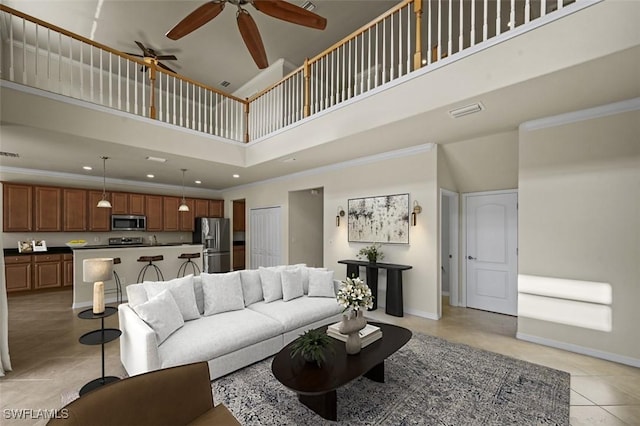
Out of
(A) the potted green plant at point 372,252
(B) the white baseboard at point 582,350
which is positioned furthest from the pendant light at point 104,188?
(B) the white baseboard at point 582,350

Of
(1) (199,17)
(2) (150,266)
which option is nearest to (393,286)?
(1) (199,17)

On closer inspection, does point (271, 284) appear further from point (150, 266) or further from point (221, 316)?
point (150, 266)

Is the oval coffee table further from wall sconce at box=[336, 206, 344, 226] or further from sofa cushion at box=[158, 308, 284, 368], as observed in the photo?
wall sconce at box=[336, 206, 344, 226]

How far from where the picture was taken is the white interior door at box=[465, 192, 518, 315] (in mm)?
4676

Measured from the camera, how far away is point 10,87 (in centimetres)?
333

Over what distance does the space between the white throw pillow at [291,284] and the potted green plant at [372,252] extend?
1.50m

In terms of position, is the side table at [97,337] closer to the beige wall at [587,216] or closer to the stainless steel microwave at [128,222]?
the beige wall at [587,216]

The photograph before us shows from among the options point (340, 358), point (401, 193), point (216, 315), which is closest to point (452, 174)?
point (401, 193)

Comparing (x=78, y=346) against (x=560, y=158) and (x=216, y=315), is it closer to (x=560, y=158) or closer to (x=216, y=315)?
(x=216, y=315)

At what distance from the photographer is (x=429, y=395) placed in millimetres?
2426

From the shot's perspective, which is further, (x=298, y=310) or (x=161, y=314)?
(x=298, y=310)

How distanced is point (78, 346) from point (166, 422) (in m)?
2.92

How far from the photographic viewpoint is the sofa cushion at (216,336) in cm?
240

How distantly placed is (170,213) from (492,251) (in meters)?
7.99
